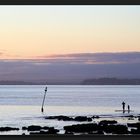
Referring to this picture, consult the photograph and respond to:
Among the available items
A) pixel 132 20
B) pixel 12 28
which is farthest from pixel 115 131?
pixel 12 28

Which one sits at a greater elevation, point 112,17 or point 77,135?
point 112,17

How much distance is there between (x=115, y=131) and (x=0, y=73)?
5.96 ft

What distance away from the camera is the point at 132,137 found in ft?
18.2

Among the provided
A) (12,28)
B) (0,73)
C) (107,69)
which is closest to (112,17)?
(107,69)

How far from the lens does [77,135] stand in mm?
5637

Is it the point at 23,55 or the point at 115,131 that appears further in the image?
the point at 23,55

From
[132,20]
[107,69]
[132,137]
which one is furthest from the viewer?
[107,69]

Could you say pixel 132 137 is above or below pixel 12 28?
below

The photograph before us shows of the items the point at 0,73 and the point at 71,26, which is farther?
the point at 0,73

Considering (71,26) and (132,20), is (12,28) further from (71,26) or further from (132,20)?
(132,20)

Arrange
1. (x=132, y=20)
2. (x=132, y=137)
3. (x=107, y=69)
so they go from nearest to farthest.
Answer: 1. (x=132, y=137)
2. (x=132, y=20)
3. (x=107, y=69)

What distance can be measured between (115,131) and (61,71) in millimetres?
1198

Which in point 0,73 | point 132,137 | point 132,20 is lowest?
point 132,137

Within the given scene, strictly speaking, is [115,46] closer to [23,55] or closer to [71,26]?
[71,26]
